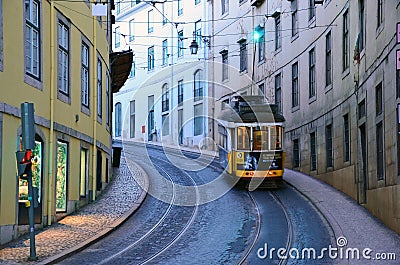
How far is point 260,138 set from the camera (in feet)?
77.8

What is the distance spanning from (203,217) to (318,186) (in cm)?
617

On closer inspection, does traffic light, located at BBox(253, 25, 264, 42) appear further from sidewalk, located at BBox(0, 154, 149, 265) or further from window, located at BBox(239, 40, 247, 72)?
sidewalk, located at BBox(0, 154, 149, 265)

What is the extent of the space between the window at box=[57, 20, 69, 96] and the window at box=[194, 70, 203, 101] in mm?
25535

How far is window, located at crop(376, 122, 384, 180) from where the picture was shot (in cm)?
1702

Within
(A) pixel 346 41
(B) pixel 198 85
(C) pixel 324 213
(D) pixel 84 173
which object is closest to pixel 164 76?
(B) pixel 198 85

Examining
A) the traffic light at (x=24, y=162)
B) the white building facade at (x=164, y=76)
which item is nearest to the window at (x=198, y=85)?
the white building facade at (x=164, y=76)

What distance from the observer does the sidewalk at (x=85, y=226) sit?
13.3 m

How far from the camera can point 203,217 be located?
1869 cm

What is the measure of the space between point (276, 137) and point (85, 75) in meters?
6.77

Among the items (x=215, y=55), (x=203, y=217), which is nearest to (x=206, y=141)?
(x=215, y=55)

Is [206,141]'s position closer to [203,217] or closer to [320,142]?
[320,142]

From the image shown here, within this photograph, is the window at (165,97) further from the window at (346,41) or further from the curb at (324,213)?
the window at (346,41)

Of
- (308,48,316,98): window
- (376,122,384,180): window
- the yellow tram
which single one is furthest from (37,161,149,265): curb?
(308,48,316,98): window

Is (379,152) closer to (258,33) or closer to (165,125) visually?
(258,33)
